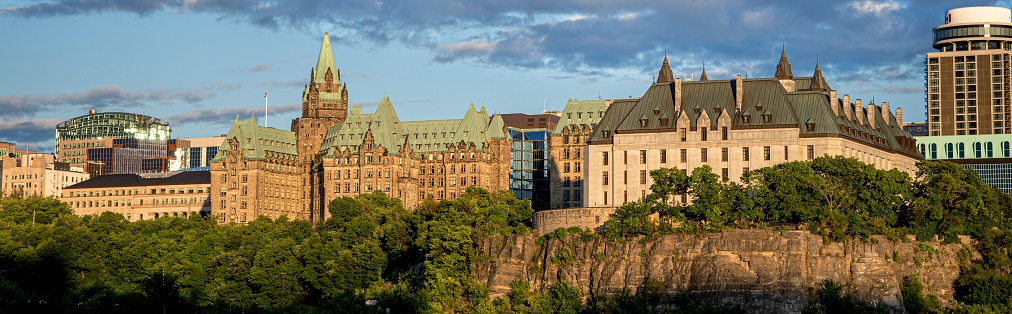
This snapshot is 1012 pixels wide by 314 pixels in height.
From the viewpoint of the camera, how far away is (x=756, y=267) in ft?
564

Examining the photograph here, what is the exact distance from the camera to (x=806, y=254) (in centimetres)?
17275

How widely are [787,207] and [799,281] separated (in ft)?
36.0

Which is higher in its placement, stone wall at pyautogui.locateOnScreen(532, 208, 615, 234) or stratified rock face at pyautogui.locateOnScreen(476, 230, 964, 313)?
stone wall at pyautogui.locateOnScreen(532, 208, 615, 234)

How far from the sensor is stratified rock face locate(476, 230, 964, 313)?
170375 millimetres

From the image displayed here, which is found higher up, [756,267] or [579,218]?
[579,218]

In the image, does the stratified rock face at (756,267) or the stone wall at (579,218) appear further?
the stone wall at (579,218)

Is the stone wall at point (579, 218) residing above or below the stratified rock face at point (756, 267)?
above

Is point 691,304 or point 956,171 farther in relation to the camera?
point 956,171

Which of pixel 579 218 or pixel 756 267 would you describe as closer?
pixel 756 267

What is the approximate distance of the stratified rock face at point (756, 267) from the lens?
6708 inches

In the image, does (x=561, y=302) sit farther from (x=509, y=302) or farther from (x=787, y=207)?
(x=787, y=207)

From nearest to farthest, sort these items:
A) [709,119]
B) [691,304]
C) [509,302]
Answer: [691,304], [509,302], [709,119]

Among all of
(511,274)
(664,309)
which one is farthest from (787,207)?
(511,274)

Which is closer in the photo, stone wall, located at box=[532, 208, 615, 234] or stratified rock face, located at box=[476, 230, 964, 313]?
stratified rock face, located at box=[476, 230, 964, 313]
